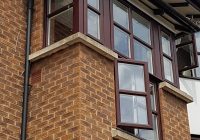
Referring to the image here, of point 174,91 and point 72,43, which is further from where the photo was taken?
point 174,91

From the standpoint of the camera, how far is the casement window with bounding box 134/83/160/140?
Result: 10.3 m

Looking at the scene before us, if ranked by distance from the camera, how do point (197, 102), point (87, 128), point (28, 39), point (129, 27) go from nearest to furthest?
point (87, 128), point (28, 39), point (129, 27), point (197, 102)

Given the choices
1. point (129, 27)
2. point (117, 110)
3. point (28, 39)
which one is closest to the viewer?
point (117, 110)

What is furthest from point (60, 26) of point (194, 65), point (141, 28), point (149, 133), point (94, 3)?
point (194, 65)

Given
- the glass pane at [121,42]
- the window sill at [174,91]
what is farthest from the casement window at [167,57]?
the glass pane at [121,42]

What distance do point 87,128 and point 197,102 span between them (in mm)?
4810

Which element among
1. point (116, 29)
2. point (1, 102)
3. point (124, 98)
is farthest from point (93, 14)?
point (1, 102)

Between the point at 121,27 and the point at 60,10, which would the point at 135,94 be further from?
the point at 60,10

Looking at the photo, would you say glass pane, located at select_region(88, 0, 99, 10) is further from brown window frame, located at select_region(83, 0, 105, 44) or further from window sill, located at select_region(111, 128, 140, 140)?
window sill, located at select_region(111, 128, 140, 140)

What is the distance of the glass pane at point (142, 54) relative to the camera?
11.3 metres

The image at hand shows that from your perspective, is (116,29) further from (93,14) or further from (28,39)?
(28,39)

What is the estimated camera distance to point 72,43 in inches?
379

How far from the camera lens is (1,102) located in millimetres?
9469

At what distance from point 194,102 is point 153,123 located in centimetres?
257
